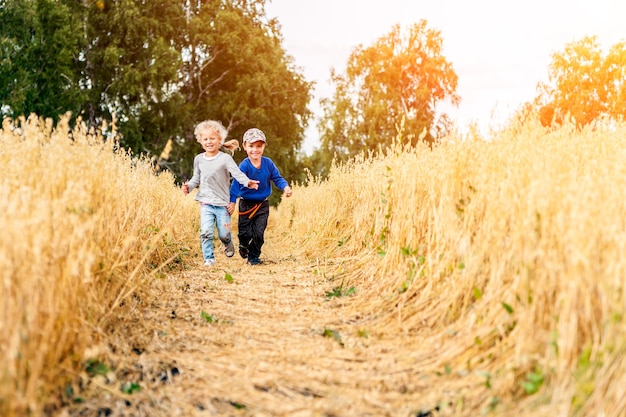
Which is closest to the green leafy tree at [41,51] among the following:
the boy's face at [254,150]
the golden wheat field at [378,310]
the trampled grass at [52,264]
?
the boy's face at [254,150]

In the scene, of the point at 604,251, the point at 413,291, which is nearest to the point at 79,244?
the point at 413,291

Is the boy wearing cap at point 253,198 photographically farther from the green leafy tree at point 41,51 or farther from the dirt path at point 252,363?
the green leafy tree at point 41,51

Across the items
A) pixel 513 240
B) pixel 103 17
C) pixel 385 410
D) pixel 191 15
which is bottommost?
pixel 385 410

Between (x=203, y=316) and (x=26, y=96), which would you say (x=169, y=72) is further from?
(x=203, y=316)

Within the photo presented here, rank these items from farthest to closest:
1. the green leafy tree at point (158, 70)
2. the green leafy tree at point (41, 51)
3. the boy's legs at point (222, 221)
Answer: the green leafy tree at point (158, 70) → the green leafy tree at point (41, 51) → the boy's legs at point (222, 221)

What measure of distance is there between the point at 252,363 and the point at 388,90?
3403 centimetres

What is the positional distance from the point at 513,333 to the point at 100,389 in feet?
6.31

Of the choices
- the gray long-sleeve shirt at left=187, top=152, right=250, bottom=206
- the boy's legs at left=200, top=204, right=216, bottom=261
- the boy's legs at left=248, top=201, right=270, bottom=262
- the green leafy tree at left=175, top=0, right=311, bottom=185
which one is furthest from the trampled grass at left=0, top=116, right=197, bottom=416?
the green leafy tree at left=175, top=0, right=311, bottom=185

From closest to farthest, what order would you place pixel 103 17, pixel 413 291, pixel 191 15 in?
1. pixel 413 291
2. pixel 103 17
3. pixel 191 15

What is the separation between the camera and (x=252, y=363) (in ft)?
10.3

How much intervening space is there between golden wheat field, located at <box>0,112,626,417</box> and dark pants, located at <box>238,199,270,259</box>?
2.34 meters

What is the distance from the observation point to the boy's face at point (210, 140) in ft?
A: 22.7

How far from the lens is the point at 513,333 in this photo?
2.71 meters

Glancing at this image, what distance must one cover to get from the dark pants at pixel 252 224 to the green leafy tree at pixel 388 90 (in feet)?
90.9
